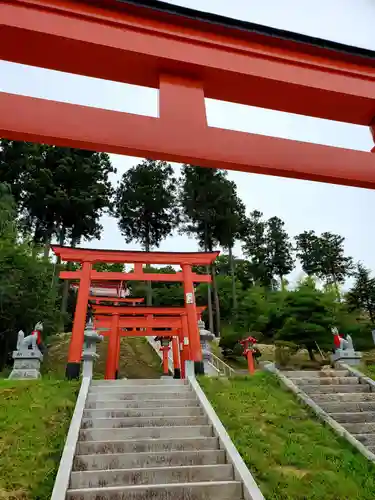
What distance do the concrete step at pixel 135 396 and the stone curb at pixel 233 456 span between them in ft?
1.94

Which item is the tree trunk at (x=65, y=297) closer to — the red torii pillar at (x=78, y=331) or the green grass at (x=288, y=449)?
the red torii pillar at (x=78, y=331)

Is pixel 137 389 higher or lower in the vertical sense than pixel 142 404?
higher

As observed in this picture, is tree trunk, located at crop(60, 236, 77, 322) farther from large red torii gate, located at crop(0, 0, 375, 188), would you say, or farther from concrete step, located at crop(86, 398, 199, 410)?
large red torii gate, located at crop(0, 0, 375, 188)

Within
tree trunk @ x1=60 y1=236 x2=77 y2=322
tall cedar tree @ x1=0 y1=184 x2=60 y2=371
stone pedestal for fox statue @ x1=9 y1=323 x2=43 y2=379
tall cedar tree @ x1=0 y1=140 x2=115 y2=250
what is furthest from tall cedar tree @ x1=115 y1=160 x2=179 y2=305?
stone pedestal for fox statue @ x1=9 y1=323 x2=43 y2=379

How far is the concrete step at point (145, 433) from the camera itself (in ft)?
21.4

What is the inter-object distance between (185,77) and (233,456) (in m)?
5.24

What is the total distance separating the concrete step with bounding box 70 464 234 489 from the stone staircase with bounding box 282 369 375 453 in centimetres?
316

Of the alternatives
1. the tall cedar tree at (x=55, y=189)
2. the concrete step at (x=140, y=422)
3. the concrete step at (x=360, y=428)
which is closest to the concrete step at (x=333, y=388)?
the concrete step at (x=360, y=428)

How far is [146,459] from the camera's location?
19.3 ft

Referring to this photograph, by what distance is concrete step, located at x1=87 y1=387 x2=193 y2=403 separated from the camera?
27.8 ft

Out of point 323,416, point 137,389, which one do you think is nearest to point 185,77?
point 323,416

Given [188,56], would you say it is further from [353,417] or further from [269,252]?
[269,252]

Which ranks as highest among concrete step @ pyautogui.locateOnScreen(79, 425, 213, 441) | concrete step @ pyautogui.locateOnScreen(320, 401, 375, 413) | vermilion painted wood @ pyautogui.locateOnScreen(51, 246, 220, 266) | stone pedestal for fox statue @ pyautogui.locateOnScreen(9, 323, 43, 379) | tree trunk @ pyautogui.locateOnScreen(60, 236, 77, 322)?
tree trunk @ pyautogui.locateOnScreen(60, 236, 77, 322)

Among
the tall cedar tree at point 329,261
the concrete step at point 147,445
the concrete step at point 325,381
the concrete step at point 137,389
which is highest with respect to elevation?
the tall cedar tree at point 329,261
